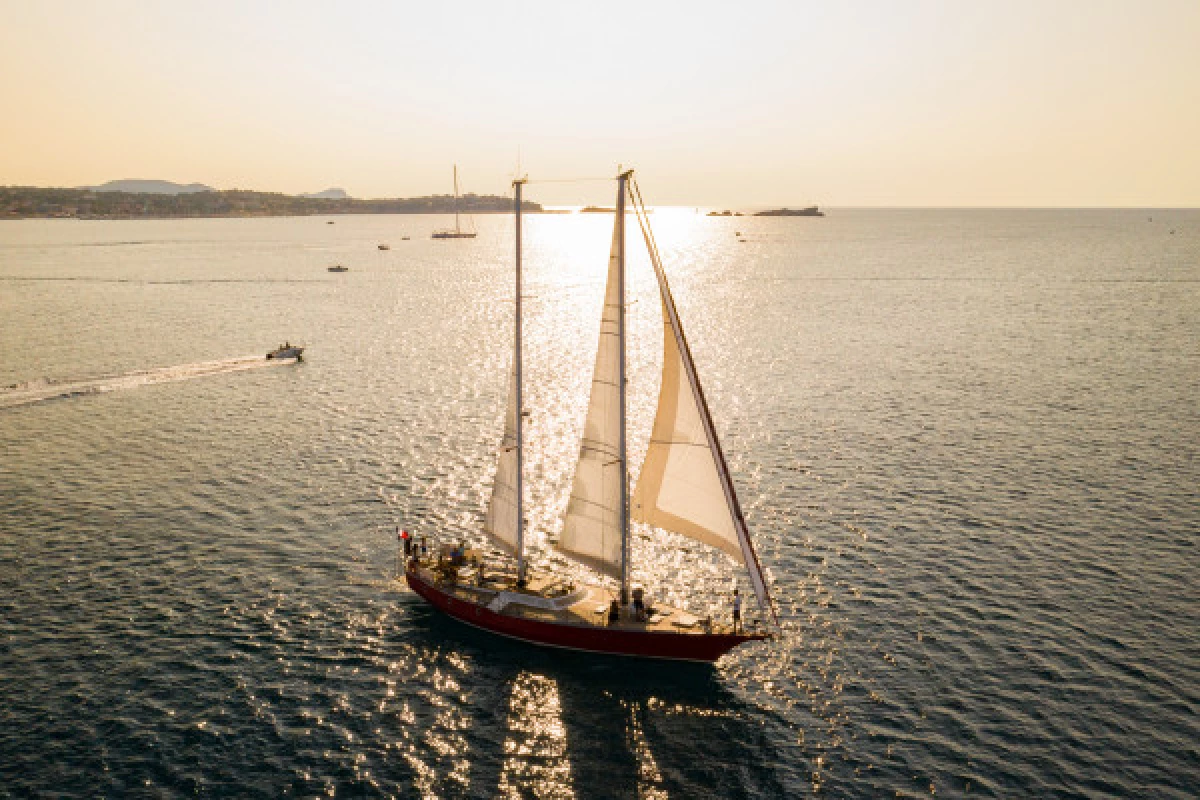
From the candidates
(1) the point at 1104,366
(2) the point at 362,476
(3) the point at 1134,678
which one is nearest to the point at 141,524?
(2) the point at 362,476

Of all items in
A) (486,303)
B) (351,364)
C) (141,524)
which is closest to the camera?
(141,524)

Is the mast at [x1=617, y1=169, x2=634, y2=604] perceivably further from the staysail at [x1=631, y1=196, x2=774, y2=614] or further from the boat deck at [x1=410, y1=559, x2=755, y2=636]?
the boat deck at [x1=410, y1=559, x2=755, y2=636]

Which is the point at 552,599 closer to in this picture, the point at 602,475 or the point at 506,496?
the point at 506,496

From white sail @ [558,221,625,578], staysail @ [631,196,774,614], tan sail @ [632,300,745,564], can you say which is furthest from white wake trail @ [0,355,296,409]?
staysail @ [631,196,774,614]

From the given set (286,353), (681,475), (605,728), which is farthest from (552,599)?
(286,353)

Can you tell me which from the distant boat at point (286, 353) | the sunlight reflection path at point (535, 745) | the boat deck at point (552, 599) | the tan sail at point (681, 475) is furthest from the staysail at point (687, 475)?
the distant boat at point (286, 353)

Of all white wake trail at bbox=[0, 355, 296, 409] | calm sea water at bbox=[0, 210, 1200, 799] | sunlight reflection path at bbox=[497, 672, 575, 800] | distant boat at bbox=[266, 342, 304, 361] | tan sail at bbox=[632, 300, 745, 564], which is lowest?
sunlight reflection path at bbox=[497, 672, 575, 800]

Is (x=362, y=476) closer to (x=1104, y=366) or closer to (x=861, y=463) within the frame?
(x=861, y=463)
